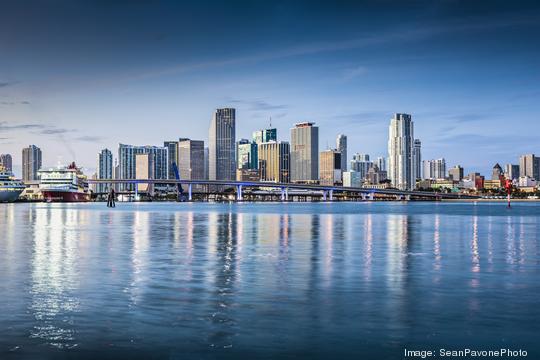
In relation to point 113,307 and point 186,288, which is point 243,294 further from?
point 113,307

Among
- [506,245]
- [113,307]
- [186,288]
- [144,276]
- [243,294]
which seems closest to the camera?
[113,307]

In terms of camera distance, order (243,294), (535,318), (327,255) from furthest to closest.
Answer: (327,255) → (243,294) → (535,318)

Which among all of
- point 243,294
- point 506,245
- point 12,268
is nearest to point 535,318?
point 243,294

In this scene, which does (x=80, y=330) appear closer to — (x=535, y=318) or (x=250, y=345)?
(x=250, y=345)

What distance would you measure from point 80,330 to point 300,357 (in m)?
6.38

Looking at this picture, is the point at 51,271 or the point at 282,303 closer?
the point at 282,303

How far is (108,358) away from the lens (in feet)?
47.8

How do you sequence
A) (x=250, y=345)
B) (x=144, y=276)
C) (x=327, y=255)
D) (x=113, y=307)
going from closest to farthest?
(x=250, y=345)
(x=113, y=307)
(x=144, y=276)
(x=327, y=255)

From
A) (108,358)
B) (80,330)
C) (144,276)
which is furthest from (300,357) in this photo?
(144,276)

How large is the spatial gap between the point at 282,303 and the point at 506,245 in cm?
3222

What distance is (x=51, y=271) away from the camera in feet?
99.2

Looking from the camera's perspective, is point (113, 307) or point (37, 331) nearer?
point (37, 331)

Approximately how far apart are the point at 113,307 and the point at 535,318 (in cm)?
1314

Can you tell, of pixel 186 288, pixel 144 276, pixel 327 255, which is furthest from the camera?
pixel 327 255
